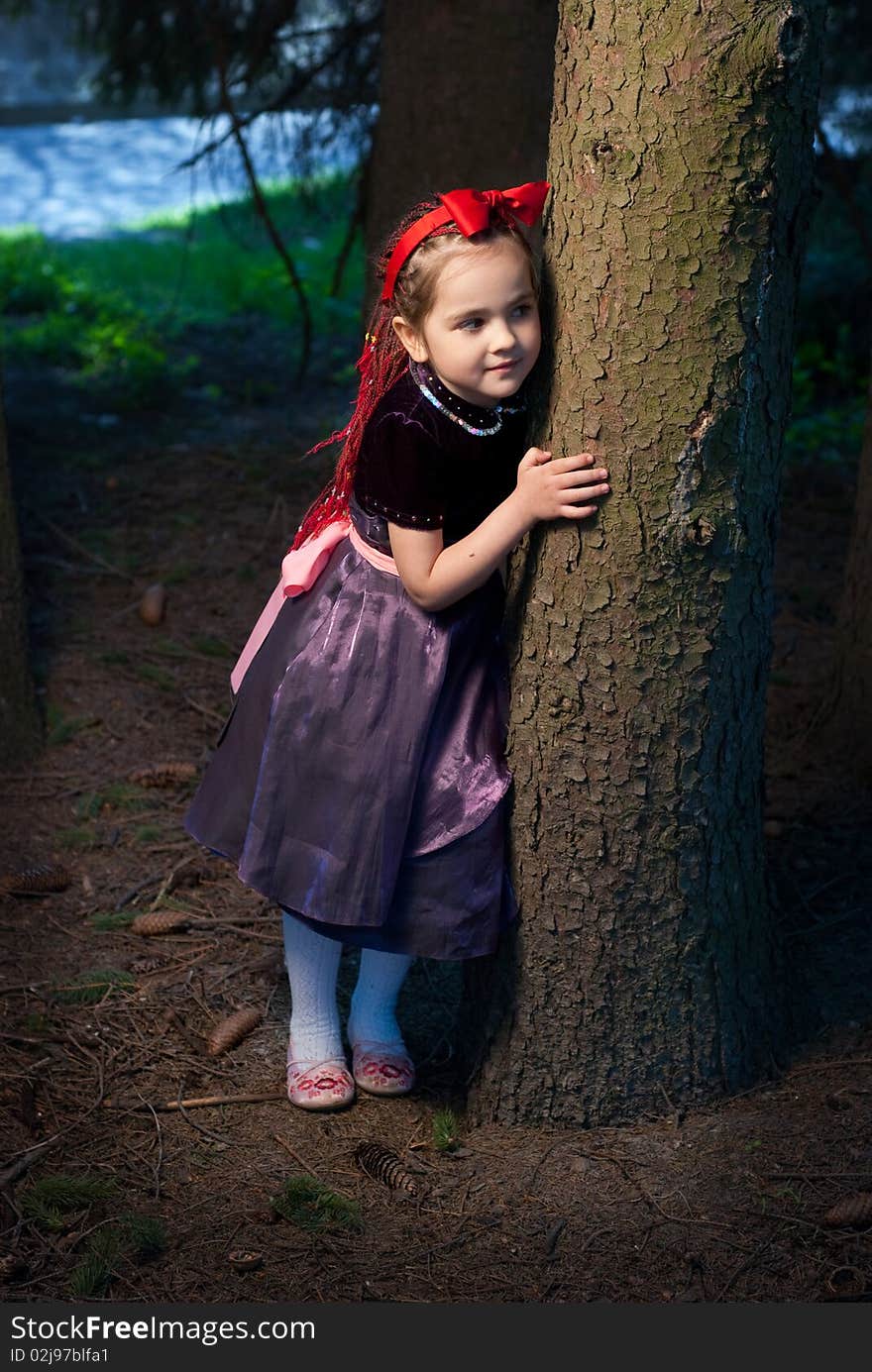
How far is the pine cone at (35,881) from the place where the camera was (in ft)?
10.1

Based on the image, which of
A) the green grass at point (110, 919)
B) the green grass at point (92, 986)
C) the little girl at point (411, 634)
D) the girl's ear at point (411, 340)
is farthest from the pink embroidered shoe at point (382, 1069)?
the girl's ear at point (411, 340)

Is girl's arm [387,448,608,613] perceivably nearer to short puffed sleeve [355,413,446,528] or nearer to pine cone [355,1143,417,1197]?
short puffed sleeve [355,413,446,528]

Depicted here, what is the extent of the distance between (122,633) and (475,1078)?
2.04 m

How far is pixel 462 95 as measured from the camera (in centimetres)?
444

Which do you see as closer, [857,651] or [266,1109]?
[266,1109]

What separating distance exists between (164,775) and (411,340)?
1.73 meters

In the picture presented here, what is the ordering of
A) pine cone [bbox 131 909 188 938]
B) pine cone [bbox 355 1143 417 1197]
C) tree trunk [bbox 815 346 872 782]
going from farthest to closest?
1. tree trunk [bbox 815 346 872 782]
2. pine cone [bbox 131 909 188 938]
3. pine cone [bbox 355 1143 417 1197]

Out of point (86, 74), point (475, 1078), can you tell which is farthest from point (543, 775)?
point (86, 74)

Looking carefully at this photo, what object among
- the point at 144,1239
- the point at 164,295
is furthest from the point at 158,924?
the point at 164,295

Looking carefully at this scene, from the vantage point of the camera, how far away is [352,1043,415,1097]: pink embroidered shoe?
2.62 metres

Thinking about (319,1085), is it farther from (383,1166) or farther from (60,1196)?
(60,1196)

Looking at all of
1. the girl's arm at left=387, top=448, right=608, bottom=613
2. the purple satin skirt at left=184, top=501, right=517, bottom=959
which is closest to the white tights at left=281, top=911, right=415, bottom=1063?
the purple satin skirt at left=184, top=501, right=517, bottom=959

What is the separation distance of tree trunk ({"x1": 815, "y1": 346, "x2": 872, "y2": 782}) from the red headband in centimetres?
161

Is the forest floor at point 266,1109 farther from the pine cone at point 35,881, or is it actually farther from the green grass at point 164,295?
the green grass at point 164,295
